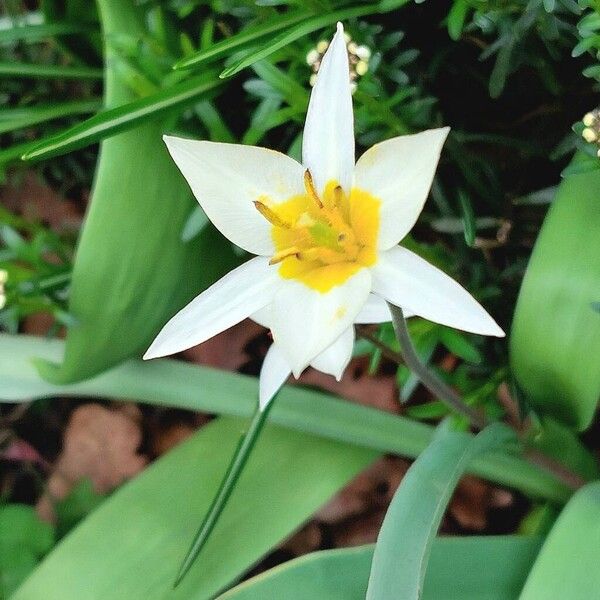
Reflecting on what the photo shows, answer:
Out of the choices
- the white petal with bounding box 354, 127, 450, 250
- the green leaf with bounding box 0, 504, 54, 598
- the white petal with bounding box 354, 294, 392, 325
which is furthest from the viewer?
the green leaf with bounding box 0, 504, 54, 598

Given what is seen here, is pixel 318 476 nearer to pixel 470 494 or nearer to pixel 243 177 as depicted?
→ pixel 470 494

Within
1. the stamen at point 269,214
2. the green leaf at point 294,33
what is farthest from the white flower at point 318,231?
the green leaf at point 294,33

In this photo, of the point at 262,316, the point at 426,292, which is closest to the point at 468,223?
the point at 262,316

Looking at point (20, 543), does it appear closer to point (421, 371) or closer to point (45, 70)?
point (45, 70)

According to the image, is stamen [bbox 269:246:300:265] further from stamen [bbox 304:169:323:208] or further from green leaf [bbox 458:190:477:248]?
green leaf [bbox 458:190:477:248]

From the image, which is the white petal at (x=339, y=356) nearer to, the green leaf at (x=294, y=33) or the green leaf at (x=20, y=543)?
the green leaf at (x=294, y=33)

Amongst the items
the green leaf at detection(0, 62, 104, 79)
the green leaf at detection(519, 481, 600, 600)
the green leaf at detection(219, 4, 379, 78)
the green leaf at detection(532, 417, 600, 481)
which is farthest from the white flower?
the green leaf at detection(0, 62, 104, 79)
